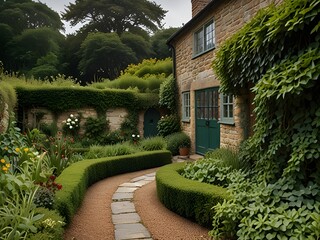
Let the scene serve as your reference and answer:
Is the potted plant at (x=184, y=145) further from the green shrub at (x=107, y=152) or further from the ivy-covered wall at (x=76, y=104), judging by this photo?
the ivy-covered wall at (x=76, y=104)

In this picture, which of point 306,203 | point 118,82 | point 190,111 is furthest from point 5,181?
point 118,82

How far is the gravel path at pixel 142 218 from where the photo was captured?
399 centimetres

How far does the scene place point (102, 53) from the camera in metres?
25.5

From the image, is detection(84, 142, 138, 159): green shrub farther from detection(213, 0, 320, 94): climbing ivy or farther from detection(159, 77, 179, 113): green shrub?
detection(213, 0, 320, 94): climbing ivy

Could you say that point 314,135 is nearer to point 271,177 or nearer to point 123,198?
point 271,177

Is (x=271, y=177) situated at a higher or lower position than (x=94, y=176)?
higher

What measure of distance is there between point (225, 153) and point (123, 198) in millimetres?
2307

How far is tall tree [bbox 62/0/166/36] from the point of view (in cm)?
2967

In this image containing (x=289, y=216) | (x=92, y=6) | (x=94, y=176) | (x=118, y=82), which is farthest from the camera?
(x=92, y=6)

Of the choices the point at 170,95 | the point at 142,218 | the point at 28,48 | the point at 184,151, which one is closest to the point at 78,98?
→ the point at 170,95

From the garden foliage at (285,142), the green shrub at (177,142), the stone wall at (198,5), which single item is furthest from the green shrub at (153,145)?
the garden foliage at (285,142)

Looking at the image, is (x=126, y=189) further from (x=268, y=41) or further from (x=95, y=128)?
(x=95, y=128)

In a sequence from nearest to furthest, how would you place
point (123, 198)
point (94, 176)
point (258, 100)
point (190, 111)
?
point (258, 100)
point (123, 198)
point (94, 176)
point (190, 111)

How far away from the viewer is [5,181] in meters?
3.70
